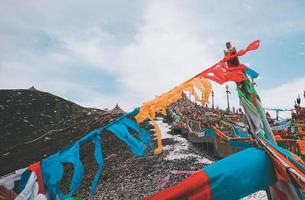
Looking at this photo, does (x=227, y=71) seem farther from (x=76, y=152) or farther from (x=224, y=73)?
(x=76, y=152)

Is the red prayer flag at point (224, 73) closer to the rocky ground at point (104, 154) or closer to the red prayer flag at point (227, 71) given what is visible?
the red prayer flag at point (227, 71)

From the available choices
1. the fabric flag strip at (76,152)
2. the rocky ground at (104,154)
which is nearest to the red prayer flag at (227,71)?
the fabric flag strip at (76,152)

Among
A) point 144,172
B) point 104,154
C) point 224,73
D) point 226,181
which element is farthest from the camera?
point 104,154

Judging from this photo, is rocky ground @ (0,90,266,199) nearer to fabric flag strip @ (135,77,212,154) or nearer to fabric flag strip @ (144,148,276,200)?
fabric flag strip @ (135,77,212,154)

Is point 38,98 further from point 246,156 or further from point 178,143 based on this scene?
point 246,156

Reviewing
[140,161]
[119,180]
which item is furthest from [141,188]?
[140,161]

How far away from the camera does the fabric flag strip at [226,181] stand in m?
4.01

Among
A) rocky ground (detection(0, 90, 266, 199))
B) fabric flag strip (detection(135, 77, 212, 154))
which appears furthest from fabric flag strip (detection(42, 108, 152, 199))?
rocky ground (detection(0, 90, 266, 199))

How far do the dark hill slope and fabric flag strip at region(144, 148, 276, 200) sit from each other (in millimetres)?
24832

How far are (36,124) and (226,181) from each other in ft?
169

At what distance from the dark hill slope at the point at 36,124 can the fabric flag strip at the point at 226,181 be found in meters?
24.8

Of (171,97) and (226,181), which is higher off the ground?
(171,97)

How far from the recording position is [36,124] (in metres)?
51.4

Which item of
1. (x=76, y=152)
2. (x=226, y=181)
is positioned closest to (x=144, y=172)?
(x=76, y=152)
